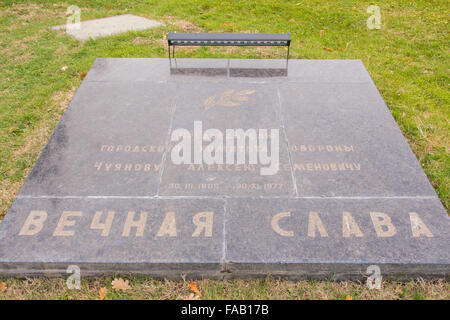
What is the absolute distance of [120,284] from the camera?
2.94m

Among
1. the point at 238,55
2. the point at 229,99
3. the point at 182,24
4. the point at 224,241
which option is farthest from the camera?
the point at 182,24

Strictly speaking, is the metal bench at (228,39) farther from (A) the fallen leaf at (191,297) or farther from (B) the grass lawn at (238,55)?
(A) the fallen leaf at (191,297)

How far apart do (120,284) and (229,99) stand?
9.91 feet

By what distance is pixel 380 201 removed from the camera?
344 centimetres

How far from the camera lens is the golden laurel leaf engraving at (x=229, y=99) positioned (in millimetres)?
4879

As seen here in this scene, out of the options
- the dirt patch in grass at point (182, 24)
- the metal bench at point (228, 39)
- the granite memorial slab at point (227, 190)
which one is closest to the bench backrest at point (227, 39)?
the metal bench at point (228, 39)

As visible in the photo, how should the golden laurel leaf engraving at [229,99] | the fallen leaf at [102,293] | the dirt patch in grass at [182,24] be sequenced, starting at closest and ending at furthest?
1. the fallen leaf at [102,293]
2. the golden laurel leaf engraving at [229,99]
3. the dirt patch in grass at [182,24]

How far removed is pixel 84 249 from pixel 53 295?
0.45 m

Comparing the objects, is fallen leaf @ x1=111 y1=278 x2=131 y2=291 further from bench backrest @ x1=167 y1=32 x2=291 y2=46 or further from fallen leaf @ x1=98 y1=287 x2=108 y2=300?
bench backrest @ x1=167 y1=32 x2=291 y2=46

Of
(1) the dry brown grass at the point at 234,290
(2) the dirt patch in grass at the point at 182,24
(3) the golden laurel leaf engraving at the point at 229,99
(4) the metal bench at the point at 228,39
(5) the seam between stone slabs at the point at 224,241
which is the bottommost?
(1) the dry brown grass at the point at 234,290

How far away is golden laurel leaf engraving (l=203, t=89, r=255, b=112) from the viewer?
4879 millimetres

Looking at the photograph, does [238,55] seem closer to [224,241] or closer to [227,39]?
[227,39]

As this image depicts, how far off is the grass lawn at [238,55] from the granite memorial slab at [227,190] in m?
0.16

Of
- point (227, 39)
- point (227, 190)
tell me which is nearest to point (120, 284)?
point (227, 190)
